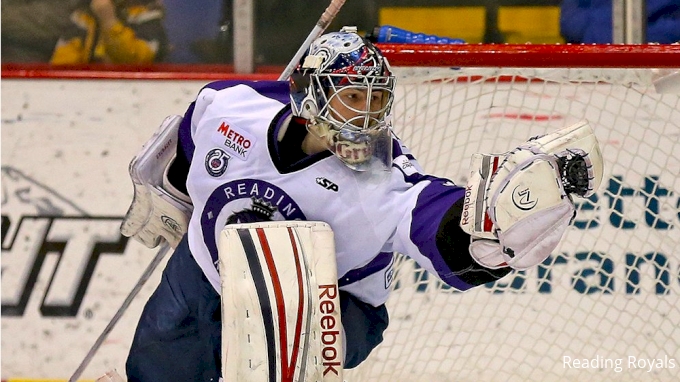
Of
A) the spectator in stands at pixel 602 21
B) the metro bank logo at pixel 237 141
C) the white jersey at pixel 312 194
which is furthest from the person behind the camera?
the spectator in stands at pixel 602 21

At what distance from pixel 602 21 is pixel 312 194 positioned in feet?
6.07

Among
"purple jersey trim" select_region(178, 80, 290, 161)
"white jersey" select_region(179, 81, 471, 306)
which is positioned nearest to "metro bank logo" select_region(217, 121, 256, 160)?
"white jersey" select_region(179, 81, 471, 306)

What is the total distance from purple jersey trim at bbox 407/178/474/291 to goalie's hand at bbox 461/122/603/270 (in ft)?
0.46

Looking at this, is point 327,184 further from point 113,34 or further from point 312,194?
point 113,34

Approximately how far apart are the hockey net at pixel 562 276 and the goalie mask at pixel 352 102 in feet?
3.27

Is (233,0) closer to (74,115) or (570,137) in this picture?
(74,115)

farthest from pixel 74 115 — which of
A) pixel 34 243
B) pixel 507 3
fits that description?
pixel 507 3

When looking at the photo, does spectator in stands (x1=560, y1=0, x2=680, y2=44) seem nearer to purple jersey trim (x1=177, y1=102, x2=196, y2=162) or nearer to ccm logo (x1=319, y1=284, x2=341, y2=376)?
purple jersey trim (x1=177, y1=102, x2=196, y2=162)

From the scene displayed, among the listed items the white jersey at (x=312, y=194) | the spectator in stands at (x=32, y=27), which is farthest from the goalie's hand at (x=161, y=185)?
the spectator in stands at (x=32, y=27)

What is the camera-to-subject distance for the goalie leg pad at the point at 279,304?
193cm

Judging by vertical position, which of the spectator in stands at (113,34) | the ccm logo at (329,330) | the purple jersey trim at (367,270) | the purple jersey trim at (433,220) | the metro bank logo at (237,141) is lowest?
the ccm logo at (329,330)

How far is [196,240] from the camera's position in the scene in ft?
7.69

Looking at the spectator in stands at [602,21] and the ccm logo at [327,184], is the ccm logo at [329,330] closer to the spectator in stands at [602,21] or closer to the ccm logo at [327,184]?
the ccm logo at [327,184]

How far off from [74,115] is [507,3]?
5.28 ft
